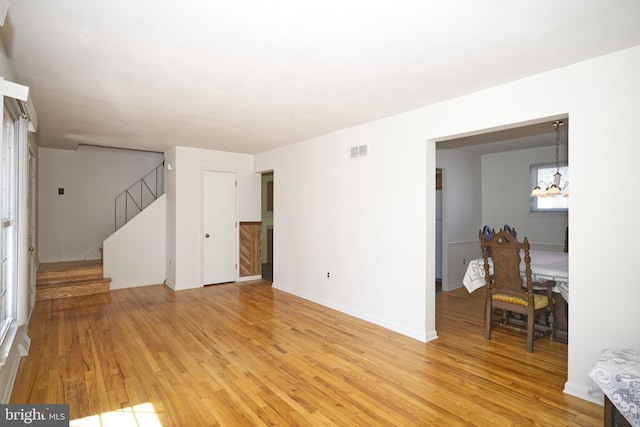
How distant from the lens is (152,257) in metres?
6.36

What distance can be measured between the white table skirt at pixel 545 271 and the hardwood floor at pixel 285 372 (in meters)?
0.57

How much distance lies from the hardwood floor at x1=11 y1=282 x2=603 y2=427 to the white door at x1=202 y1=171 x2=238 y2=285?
1765 mm

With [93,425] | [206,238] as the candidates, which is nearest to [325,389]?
[93,425]

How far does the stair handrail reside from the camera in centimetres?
718

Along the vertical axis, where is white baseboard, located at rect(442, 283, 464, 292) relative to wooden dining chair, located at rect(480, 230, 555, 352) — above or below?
below

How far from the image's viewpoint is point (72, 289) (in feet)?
17.9

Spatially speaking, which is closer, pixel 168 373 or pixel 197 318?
pixel 168 373

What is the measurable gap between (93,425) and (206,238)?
13.9ft

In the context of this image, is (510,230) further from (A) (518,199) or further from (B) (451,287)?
(A) (518,199)

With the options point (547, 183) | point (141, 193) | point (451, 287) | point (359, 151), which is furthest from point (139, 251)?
point (547, 183)

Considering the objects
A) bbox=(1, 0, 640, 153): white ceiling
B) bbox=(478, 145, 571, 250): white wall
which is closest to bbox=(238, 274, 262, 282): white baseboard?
bbox=(1, 0, 640, 153): white ceiling

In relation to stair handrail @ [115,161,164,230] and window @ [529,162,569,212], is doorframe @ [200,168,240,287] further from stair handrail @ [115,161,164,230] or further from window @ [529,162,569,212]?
window @ [529,162,569,212]

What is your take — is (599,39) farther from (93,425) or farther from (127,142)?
(127,142)

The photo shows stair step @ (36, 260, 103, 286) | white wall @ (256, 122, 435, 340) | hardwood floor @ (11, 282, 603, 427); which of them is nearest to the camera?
hardwood floor @ (11, 282, 603, 427)
